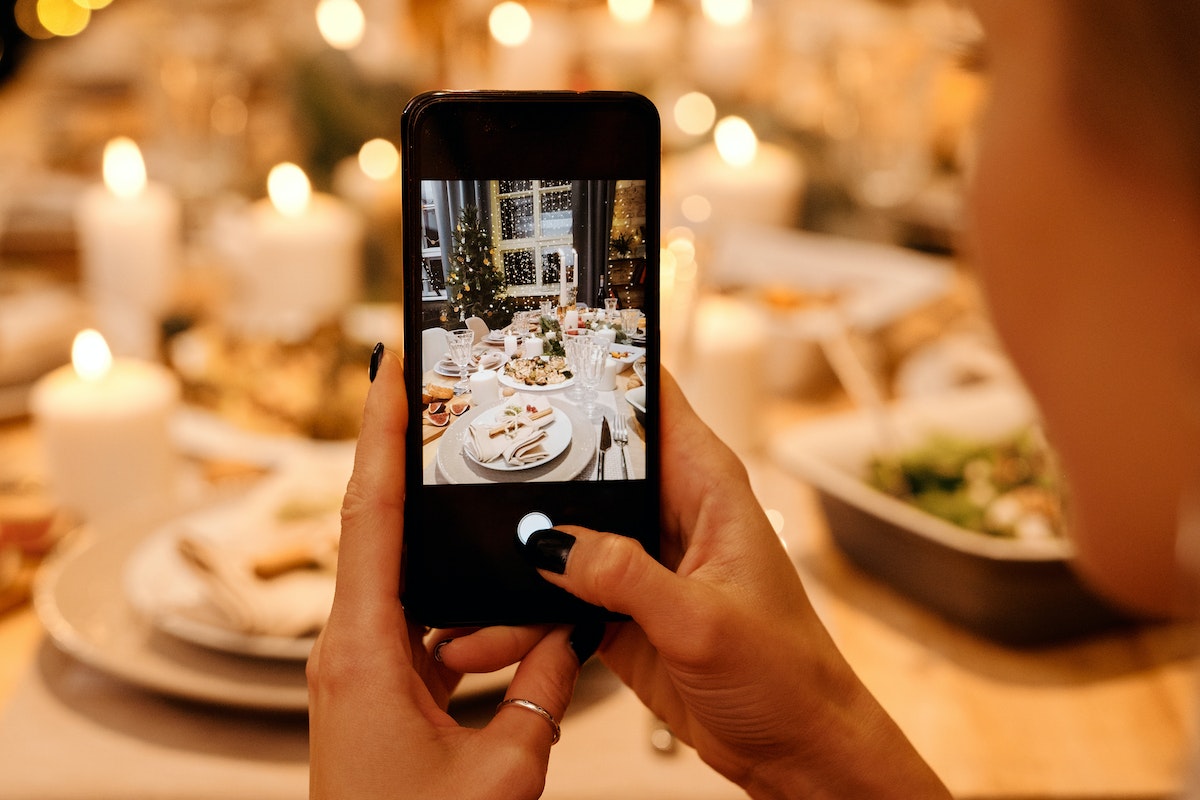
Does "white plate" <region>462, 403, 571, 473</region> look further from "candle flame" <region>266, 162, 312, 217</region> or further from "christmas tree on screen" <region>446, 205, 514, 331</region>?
"candle flame" <region>266, 162, 312, 217</region>

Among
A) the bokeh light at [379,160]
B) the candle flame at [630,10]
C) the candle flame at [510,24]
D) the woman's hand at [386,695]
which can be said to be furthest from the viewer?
the candle flame at [630,10]

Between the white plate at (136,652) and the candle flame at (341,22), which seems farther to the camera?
the candle flame at (341,22)

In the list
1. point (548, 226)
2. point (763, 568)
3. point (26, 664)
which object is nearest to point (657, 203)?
point (548, 226)

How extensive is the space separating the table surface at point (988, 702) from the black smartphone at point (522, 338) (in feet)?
0.62

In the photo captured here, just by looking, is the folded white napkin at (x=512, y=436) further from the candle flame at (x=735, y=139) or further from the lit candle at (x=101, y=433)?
the candle flame at (x=735, y=139)

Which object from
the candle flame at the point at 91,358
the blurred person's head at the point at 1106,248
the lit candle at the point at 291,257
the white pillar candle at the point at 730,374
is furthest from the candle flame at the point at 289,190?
the blurred person's head at the point at 1106,248

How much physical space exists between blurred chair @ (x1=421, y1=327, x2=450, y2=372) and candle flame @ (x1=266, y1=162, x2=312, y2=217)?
0.91 meters

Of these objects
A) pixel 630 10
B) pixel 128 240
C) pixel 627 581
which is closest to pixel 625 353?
pixel 627 581

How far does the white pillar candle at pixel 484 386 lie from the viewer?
518 mm

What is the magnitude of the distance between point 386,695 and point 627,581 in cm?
12

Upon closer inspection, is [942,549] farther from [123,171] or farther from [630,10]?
[630,10]

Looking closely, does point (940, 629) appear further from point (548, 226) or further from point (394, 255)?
point (394, 255)

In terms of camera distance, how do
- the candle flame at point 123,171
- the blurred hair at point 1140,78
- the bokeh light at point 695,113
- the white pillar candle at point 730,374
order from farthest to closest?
the bokeh light at point 695,113, the candle flame at point 123,171, the white pillar candle at point 730,374, the blurred hair at point 1140,78

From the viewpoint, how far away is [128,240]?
1.34 meters
